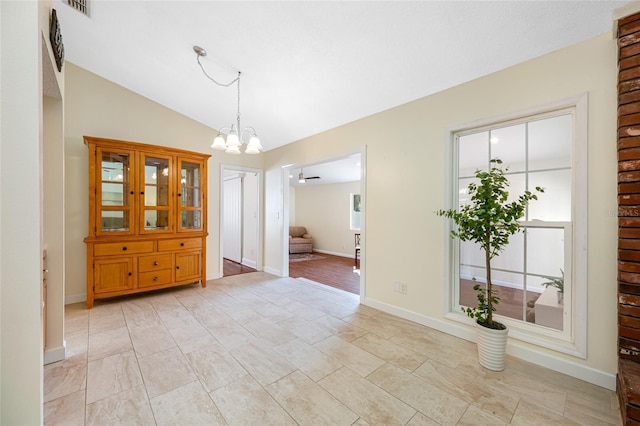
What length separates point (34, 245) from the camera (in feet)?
3.06

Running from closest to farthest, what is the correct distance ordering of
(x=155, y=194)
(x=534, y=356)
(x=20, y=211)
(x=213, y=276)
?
(x=20, y=211), (x=534, y=356), (x=155, y=194), (x=213, y=276)

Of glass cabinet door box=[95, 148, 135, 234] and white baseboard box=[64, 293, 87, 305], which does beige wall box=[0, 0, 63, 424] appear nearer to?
glass cabinet door box=[95, 148, 135, 234]

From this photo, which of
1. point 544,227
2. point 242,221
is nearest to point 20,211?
point 544,227

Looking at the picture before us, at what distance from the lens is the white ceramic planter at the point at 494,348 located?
1.89 meters

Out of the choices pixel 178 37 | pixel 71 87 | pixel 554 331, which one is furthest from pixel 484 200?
pixel 71 87

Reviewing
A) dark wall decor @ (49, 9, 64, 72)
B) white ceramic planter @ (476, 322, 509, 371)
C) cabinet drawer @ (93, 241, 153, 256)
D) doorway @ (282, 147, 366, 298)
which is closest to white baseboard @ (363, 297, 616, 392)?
white ceramic planter @ (476, 322, 509, 371)

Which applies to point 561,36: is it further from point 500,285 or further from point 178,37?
point 178,37

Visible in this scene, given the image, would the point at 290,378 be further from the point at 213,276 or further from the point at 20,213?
the point at 213,276

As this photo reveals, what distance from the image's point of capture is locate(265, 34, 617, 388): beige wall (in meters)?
1.73

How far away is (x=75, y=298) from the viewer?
3232 mm

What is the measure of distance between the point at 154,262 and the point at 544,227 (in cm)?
432

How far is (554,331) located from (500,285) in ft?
Result: 1.54

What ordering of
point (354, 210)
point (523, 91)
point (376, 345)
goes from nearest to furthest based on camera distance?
point (523, 91) < point (376, 345) < point (354, 210)

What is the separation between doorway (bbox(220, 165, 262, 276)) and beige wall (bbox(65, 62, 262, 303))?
3.88 ft
